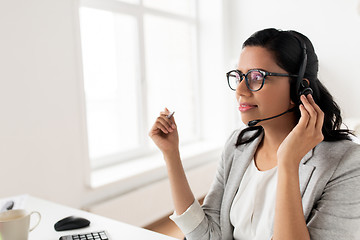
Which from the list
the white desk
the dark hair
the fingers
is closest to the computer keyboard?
the white desk

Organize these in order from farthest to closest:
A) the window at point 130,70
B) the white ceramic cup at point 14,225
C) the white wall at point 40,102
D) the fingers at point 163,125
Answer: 1. the window at point 130,70
2. the white wall at point 40,102
3. the fingers at point 163,125
4. the white ceramic cup at point 14,225

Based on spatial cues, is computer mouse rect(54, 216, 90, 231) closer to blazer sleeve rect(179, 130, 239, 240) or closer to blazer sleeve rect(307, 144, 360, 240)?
blazer sleeve rect(179, 130, 239, 240)

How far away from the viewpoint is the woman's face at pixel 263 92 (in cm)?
103

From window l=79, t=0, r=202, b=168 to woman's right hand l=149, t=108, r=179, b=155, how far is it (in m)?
1.63

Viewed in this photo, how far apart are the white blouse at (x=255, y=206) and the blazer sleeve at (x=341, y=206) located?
0.49 ft

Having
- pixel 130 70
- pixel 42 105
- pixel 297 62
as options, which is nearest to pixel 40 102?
pixel 42 105

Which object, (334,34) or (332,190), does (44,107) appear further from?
(334,34)

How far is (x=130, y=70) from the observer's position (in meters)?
3.20

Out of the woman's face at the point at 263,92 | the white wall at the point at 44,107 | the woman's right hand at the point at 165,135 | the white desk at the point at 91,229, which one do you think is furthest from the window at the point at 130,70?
the woman's face at the point at 263,92

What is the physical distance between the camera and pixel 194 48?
4.11 m

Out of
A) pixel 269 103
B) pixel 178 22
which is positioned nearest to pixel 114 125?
pixel 178 22

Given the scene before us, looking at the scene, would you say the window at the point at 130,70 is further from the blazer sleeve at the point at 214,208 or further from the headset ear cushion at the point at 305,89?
the headset ear cushion at the point at 305,89

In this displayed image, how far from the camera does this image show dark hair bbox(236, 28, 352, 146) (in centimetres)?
102

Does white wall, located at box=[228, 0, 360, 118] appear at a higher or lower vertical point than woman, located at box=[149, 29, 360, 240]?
higher
